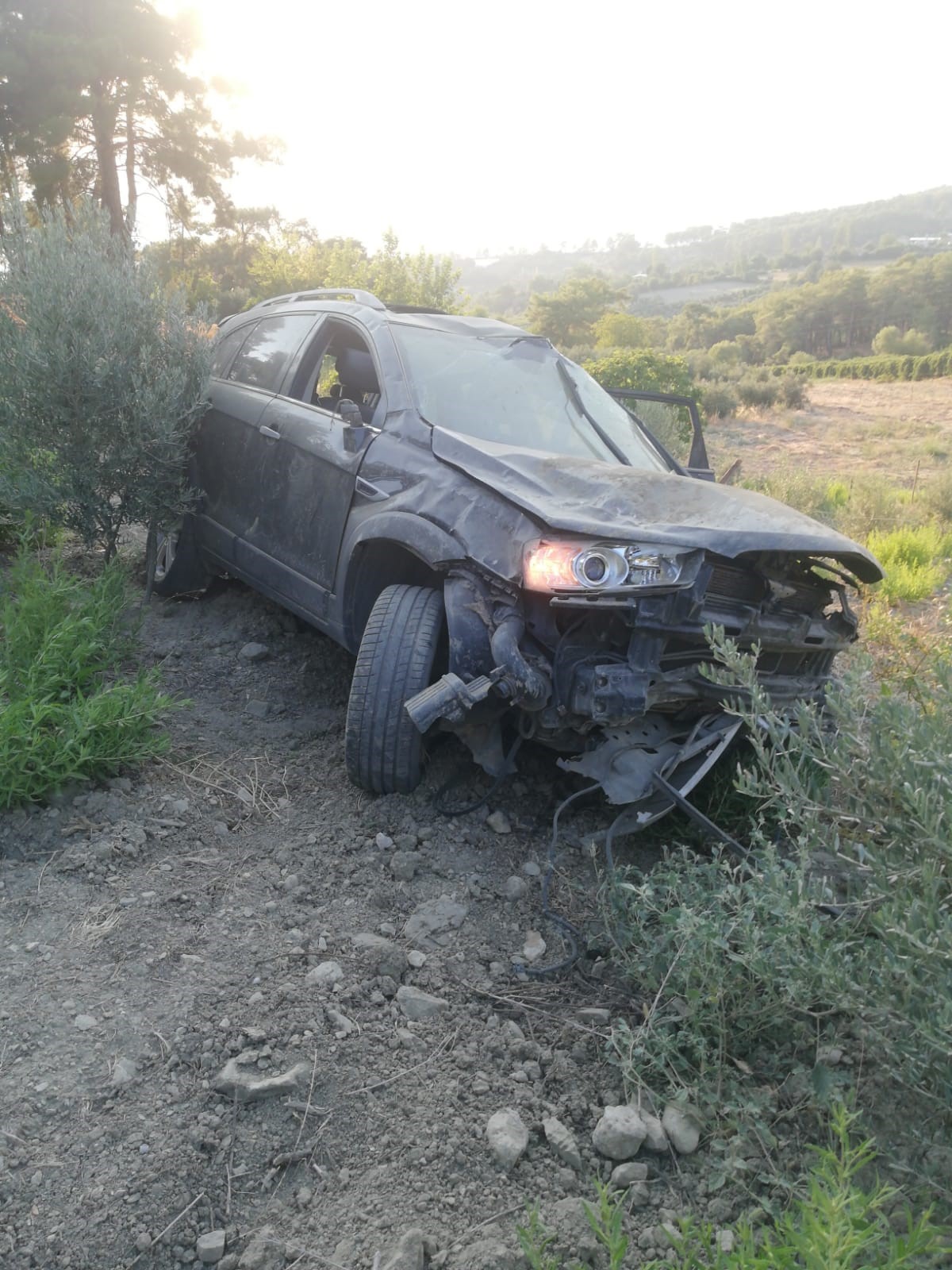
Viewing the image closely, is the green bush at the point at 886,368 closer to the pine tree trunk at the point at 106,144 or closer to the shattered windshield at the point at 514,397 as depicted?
the pine tree trunk at the point at 106,144

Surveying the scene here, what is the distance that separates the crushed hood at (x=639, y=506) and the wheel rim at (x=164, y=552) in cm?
244

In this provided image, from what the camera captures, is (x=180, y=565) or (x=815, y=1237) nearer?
(x=815, y=1237)

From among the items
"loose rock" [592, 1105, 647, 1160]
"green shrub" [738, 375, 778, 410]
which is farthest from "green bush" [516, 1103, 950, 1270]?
"green shrub" [738, 375, 778, 410]

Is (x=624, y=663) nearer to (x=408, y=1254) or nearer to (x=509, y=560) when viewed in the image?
(x=509, y=560)

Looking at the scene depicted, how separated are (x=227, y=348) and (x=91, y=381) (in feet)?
3.59

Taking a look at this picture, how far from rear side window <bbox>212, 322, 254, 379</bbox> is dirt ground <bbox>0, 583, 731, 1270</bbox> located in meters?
2.58

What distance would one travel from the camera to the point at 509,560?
349cm

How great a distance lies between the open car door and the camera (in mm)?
5383

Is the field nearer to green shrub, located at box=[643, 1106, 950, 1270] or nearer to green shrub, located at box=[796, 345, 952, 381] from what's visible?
green shrub, located at box=[643, 1106, 950, 1270]

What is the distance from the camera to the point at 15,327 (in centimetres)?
512

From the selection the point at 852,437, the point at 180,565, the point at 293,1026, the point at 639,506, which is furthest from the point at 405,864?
the point at 852,437

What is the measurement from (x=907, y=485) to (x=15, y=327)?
1209cm

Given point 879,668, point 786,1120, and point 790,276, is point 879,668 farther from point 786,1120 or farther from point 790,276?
point 790,276

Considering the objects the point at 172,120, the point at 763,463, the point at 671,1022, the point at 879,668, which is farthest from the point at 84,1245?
the point at 172,120
